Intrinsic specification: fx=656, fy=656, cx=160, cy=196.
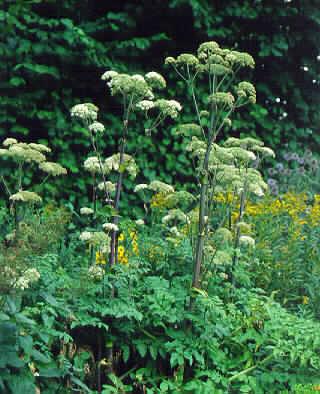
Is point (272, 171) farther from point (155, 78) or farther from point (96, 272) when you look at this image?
point (96, 272)

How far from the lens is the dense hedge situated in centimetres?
588

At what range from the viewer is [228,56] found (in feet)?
11.4

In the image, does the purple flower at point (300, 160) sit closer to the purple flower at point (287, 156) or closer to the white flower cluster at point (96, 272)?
the purple flower at point (287, 156)

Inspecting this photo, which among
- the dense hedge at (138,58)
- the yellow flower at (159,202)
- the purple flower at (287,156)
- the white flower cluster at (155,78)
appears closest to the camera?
the white flower cluster at (155,78)

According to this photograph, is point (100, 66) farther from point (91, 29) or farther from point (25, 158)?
point (25, 158)

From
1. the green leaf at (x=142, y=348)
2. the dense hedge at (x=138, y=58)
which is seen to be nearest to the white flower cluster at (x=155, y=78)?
the green leaf at (x=142, y=348)

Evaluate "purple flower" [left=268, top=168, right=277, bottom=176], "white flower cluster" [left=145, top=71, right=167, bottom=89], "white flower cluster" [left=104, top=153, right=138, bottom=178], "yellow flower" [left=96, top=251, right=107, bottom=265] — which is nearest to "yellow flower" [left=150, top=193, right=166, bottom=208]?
"yellow flower" [left=96, top=251, right=107, bottom=265]

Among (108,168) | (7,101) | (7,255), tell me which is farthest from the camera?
(7,101)

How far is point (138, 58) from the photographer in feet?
21.0

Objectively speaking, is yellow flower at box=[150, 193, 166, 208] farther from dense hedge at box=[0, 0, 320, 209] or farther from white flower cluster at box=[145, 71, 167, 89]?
dense hedge at box=[0, 0, 320, 209]

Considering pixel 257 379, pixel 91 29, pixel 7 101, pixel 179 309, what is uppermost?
pixel 91 29

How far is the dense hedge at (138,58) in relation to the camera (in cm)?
588

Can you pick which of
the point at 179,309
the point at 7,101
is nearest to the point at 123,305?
the point at 179,309

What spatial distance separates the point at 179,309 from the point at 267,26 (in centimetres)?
426
